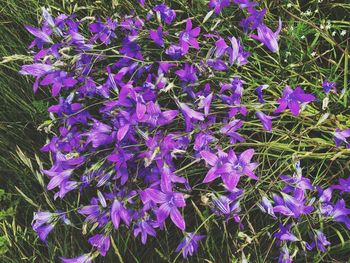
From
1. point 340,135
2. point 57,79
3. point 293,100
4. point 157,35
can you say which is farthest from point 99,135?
point 340,135

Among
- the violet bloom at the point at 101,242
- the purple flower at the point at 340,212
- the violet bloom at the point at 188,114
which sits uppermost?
the violet bloom at the point at 188,114

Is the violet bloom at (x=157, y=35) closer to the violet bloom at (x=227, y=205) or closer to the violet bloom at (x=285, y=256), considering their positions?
the violet bloom at (x=227, y=205)

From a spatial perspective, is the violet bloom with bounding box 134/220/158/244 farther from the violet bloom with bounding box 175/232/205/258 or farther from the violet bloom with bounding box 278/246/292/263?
the violet bloom with bounding box 278/246/292/263

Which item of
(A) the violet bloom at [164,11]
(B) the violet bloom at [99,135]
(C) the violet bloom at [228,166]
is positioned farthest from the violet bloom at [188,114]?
(A) the violet bloom at [164,11]

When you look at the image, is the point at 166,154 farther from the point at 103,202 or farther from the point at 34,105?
the point at 34,105

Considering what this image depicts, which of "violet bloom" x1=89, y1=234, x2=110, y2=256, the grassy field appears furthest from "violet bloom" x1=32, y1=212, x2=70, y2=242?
"violet bloom" x1=89, y1=234, x2=110, y2=256

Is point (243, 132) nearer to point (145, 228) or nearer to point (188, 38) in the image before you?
point (188, 38)

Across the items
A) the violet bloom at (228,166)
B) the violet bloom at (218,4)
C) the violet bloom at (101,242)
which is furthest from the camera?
the violet bloom at (218,4)
